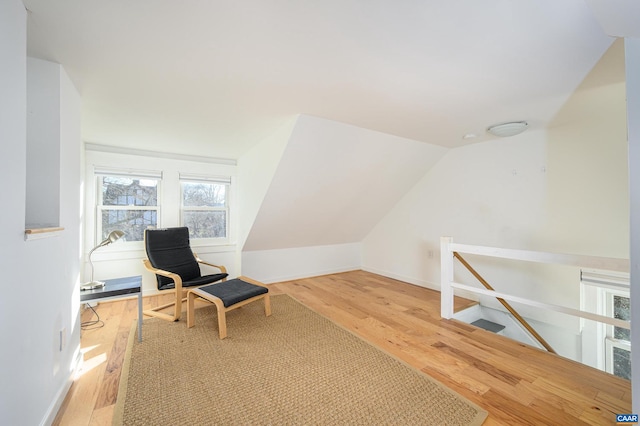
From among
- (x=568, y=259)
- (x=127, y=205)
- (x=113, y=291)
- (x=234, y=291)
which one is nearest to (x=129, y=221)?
(x=127, y=205)

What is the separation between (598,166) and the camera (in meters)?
2.62

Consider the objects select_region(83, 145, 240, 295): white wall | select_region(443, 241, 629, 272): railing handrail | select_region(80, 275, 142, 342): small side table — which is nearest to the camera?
select_region(443, 241, 629, 272): railing handrail

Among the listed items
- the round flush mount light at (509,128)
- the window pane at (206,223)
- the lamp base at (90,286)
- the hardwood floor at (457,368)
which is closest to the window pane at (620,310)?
the hardwood floor at (457,368)

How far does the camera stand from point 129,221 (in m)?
3.70

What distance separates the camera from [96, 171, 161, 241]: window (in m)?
3.54

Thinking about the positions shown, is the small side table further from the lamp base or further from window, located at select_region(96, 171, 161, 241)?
window, located at select_region(96, 171, 161, 241)

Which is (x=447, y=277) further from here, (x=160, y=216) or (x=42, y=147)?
(x=160, y=216)

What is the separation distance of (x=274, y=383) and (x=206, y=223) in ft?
10.2

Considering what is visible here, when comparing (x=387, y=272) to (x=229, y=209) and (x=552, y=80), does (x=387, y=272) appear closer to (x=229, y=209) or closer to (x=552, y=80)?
(x=229, y=209)

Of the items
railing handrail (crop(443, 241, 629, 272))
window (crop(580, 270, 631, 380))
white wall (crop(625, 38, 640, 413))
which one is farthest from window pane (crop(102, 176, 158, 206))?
window (crop(580, 270, 631, 380))

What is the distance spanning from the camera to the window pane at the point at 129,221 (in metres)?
3.57

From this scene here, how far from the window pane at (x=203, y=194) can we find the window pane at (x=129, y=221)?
0.50 meters

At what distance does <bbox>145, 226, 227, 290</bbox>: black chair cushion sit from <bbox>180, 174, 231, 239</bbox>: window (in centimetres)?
62

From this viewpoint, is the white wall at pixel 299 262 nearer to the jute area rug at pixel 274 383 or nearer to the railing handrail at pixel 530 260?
the jute area rug at pixel 274 383
